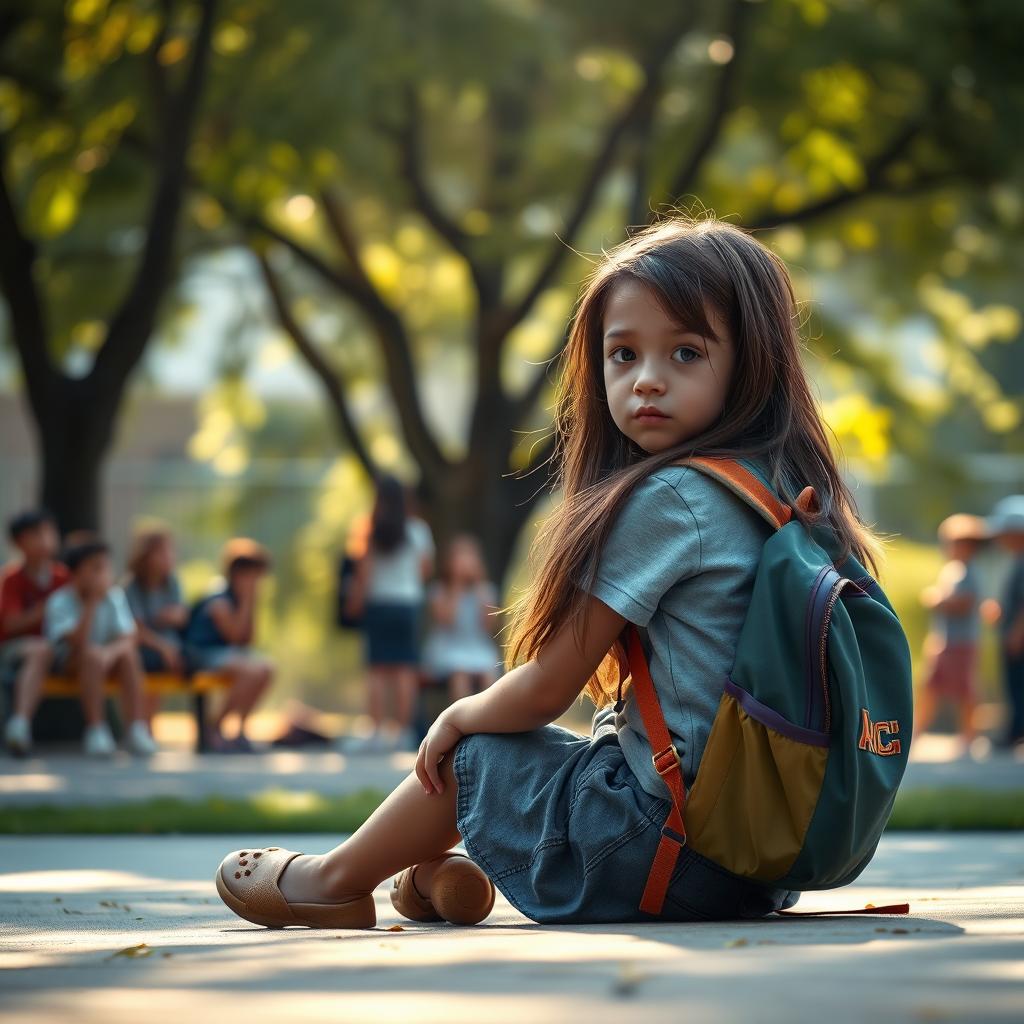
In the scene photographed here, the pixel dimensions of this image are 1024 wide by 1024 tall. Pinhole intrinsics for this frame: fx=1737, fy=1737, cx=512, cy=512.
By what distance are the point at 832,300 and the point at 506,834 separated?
32.0m

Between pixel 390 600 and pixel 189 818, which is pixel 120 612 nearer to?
pixel 390 600

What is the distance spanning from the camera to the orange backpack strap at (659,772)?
9.95 feet

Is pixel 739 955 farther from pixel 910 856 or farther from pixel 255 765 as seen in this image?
pixel 255 765

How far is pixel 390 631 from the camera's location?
11789 millimetres

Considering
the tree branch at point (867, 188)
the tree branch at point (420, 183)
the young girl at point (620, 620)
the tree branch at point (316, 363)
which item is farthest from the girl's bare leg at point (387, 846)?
the tree branch at point (316, 363)

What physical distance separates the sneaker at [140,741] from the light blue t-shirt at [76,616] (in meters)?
0.56

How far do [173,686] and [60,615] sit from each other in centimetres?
113

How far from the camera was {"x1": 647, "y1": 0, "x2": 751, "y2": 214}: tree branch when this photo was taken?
12.5 meters

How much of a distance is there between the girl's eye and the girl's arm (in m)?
0.53

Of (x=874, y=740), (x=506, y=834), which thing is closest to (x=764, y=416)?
(x=874, y=740)

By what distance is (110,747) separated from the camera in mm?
10398

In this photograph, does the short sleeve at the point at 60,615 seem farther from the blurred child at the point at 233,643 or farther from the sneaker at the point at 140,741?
the blurred child at the point at 233,643

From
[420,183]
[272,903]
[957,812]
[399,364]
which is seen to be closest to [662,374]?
[272,903]

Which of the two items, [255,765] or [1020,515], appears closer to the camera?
[255,765]
